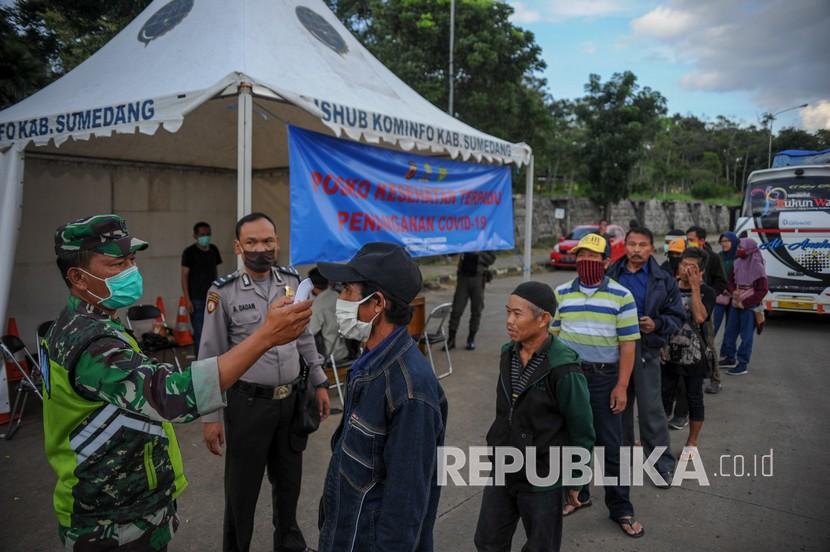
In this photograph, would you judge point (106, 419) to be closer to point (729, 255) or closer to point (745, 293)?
point (745, 293)

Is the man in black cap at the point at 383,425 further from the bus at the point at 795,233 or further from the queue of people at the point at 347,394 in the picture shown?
the bus at the point at 795,233

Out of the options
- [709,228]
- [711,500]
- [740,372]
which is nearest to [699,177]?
[709,228]

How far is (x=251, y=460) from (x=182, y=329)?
18.8 feet

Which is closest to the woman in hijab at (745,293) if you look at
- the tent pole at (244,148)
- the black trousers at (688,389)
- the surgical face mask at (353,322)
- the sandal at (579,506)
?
the black trousers at (688,389)

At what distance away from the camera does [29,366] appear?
6035 mm

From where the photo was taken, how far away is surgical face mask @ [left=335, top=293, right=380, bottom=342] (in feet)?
5.98

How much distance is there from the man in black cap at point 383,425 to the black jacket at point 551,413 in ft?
2.80

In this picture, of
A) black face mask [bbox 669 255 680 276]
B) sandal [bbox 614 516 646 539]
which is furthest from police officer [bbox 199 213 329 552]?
black face mask [bbox 669 255 680 276]

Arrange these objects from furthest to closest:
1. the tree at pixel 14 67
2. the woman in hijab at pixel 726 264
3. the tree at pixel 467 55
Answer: the tree at pixel 467 55
the woman in hijab at pixel 726 264
the tree at pixel 14 67

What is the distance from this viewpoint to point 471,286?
8.04 m

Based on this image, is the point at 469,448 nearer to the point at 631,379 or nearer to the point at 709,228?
the point at 631,379

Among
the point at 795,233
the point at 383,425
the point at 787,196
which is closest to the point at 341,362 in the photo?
the point at 383,425

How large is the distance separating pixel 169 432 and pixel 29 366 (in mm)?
5216

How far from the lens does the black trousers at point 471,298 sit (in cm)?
804
